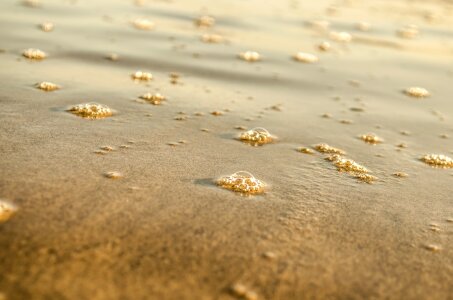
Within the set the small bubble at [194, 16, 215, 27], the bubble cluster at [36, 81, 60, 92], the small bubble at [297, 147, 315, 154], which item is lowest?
the small bubble at [297, 147, 315, 154]

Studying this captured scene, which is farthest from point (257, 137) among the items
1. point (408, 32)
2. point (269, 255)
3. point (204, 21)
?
point (408, 32)

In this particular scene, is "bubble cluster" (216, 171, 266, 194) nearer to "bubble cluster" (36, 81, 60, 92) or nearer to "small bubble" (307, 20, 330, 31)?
"bubble cluster" (36, 81, 60, 92)

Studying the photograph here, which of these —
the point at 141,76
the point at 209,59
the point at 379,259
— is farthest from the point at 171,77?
the point at 379,259

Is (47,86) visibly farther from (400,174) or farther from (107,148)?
(400,174)

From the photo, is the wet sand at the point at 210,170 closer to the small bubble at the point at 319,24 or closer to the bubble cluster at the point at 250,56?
the bubble cluster at the point at 250,56

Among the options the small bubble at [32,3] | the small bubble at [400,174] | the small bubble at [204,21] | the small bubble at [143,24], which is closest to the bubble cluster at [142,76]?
the small bubble at [143,24]

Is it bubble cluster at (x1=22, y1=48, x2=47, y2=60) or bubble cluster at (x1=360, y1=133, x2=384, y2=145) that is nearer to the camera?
bubble cluster at (x1=360, y1=133, x2=384, y2=145)

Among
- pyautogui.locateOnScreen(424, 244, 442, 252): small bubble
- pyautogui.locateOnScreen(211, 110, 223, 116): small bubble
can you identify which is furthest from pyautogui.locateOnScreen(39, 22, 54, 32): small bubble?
pyautogui.locateOnScreen(424, 244, 442, 252): small bubble
